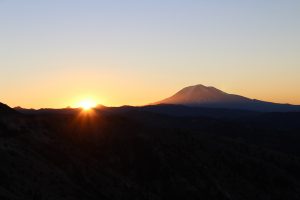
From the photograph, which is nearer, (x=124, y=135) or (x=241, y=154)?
(x=124, y=135)

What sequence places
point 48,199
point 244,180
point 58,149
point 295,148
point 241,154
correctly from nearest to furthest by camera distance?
point 48,199
point 58,149
point 244,180
point 241,154
point 295,148

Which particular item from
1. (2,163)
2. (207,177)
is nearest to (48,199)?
(2,163)

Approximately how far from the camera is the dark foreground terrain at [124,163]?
43.3 metres

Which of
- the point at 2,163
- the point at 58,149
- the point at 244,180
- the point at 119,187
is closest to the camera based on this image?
the point at 2,163

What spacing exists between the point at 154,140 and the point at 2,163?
26.8m

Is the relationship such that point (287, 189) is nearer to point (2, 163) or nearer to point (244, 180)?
point (244, 180)

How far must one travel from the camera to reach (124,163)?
5678 cm

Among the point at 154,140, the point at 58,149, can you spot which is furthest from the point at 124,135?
the point at 58,149

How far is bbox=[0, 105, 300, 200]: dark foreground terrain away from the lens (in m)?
43.3

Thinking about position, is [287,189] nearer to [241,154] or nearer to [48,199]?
[241,154]

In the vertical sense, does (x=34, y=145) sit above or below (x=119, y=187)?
above

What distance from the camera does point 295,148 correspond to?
110750 mm

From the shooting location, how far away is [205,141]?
7438 centimetres

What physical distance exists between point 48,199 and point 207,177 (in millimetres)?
25193
